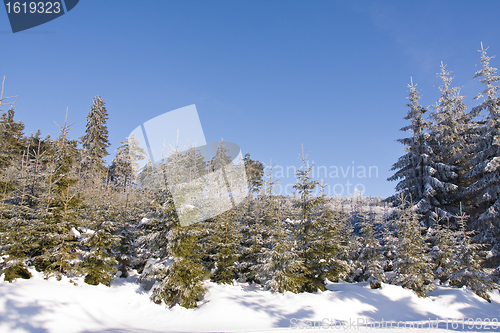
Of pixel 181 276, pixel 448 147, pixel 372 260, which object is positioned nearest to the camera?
pixel 181 276

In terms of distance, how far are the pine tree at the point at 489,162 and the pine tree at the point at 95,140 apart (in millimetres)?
42986

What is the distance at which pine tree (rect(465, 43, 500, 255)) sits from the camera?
18062mm

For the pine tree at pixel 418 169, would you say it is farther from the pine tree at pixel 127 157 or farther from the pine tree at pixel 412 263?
the pine tree at pixel 127 157

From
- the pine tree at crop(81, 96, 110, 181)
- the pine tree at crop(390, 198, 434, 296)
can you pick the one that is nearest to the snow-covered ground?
the pine tree at crop(390, 198, 434, 296)

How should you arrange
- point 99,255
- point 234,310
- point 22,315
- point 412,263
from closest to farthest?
1. point 22,315
2. point 234,310
3. point 99,255
4. point 412,263

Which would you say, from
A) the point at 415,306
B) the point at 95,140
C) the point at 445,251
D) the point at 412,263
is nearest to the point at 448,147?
the point at 445,251

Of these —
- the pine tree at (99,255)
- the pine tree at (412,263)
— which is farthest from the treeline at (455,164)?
the pine tree at (99,255)

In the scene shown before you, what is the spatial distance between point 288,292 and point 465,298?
35.2 ft

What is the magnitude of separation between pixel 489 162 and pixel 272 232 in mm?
16365

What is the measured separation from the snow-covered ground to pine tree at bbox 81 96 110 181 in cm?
2714

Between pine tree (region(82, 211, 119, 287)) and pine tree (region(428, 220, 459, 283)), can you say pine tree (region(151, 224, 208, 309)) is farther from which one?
pine tree (region(428, 220, 459, 283))

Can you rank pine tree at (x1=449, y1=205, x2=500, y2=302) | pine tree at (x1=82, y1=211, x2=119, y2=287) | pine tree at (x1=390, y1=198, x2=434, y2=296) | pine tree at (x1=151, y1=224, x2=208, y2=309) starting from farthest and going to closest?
pine tree at (x1=390, y1=198, x2=434, y2=296), pine tree at (x1=449, y1=205, x2=500, y2=302), pine tree at (x1=82, y1=211, x2=119, y2=287), pine tree at (x1=151, y1=224, x2=208, y2=309)

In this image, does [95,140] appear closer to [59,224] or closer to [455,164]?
[59,224]

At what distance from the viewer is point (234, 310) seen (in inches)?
516
